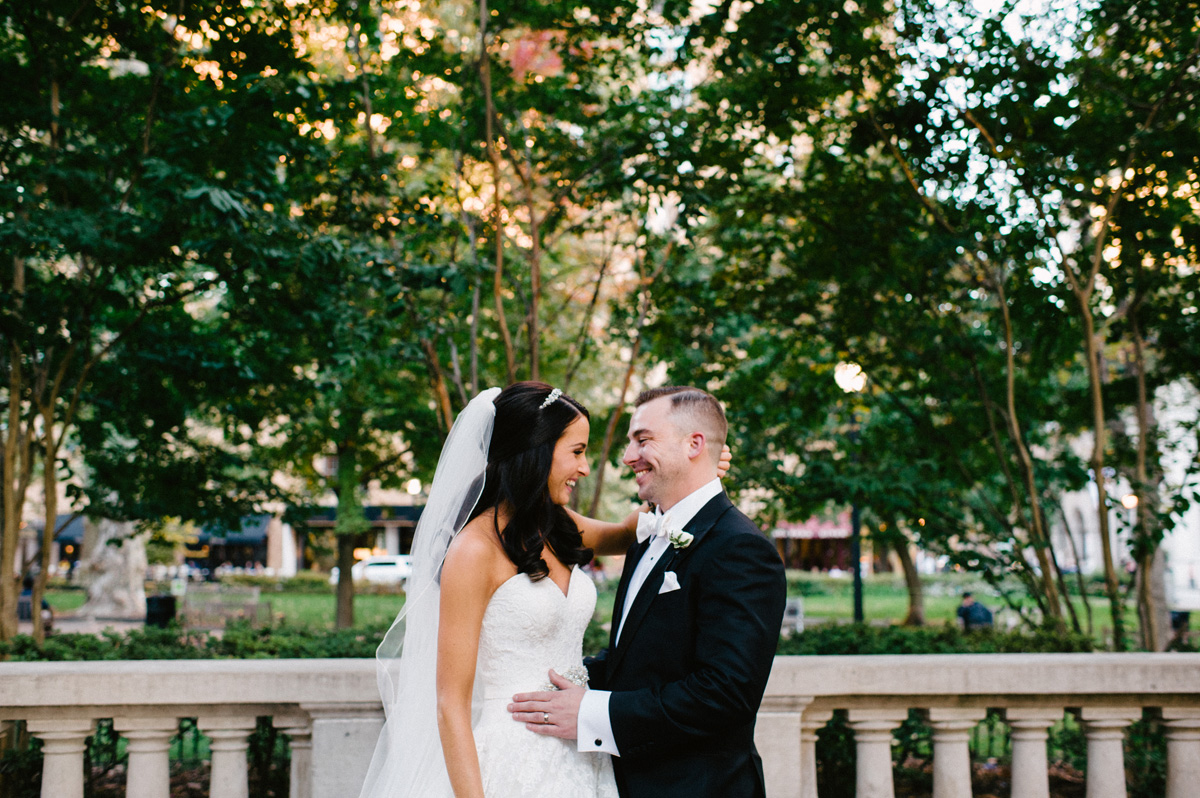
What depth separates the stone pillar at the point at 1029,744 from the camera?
3.75 meters

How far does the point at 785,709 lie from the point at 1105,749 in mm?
1490

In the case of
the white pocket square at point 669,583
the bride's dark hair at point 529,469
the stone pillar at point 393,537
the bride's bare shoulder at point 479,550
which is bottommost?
the stone pillar at point 393,537

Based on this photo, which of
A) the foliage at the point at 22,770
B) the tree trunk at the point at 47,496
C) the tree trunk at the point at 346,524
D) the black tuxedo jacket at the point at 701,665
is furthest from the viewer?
the tree trunk at the point at 346,524

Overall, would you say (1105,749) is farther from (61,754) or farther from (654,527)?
(61,754)

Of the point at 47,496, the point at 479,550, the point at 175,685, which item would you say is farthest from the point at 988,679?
the point at 47,496

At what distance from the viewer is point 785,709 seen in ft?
11.9

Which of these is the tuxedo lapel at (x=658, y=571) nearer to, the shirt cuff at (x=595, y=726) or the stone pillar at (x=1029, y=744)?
the shirt cuff at (x=595, y=726)

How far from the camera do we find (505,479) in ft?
9.81

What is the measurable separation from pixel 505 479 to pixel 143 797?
209 cm

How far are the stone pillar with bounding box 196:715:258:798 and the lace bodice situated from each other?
125cm

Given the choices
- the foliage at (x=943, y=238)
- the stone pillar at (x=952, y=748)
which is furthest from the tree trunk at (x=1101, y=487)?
the stone pillar at (x=952, y=748)

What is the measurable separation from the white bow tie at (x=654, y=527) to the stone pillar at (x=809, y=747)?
4.34 ft

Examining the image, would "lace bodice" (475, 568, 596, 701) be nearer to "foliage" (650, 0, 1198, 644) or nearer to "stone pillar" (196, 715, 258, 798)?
"stone pillar" (196, 715, 258, 798)

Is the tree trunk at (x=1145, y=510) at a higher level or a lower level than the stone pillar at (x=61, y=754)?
higher
